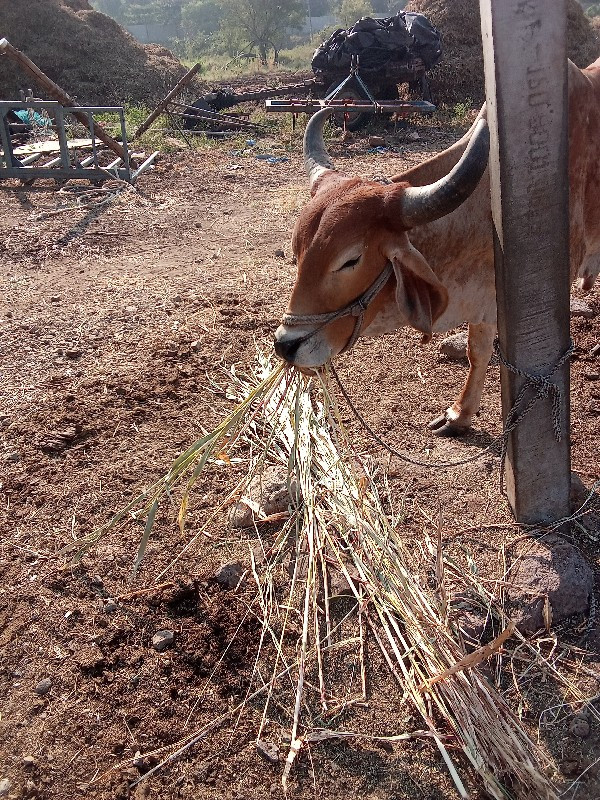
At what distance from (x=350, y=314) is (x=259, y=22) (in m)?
44.9

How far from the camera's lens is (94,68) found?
21078 mm

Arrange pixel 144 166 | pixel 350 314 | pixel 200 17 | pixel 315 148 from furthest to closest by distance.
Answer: pixel 200 17 → pixel 144 166 → pixel 315 148 → pixel 350 314

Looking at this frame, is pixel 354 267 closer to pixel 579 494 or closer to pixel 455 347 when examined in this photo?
pixel 579 494

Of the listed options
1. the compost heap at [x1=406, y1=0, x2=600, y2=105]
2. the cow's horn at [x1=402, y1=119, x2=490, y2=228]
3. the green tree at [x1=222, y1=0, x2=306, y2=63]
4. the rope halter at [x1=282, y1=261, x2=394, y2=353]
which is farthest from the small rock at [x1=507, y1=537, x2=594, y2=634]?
the green tree at [x1=222, y1=0, x2=306, y2=63]

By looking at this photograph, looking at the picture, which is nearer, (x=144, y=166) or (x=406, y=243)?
(x=406, y=243)

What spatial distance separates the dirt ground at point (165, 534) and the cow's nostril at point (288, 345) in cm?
100

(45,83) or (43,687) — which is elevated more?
(45,83)

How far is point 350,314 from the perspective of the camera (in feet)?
10.8

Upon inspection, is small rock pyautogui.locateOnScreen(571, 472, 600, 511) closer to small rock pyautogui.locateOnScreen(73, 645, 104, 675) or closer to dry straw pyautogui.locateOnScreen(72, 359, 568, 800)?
dry straw pyautogui.locateOnScreen(72, 359, 568, 800)

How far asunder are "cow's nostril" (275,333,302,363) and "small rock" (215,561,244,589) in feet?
3.39

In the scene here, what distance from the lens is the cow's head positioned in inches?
123

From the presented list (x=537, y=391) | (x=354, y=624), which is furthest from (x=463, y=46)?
(x=354, y=624)

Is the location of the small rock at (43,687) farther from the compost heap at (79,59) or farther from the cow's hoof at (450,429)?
the compost heap at (79,59)

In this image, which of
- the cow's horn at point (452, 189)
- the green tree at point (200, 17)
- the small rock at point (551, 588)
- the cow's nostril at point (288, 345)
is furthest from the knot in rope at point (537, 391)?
the green tree at point (200, 17)
